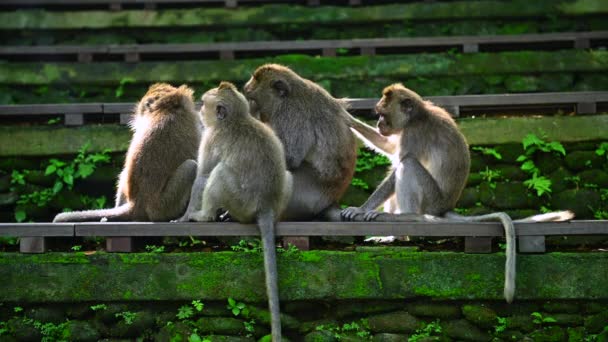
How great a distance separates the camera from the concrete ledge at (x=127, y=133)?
7777 mm

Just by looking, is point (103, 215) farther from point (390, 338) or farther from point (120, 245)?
point (390, 338)

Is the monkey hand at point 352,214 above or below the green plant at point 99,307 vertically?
above

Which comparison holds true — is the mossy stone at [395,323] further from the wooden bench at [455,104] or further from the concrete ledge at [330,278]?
the wooden bench at [455,104]

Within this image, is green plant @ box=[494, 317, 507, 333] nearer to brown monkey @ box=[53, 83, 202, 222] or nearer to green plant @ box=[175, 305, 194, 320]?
green plant @ box=[175, 305, 194, 320]

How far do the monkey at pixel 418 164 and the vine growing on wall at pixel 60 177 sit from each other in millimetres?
2747

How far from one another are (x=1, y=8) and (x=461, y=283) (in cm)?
808

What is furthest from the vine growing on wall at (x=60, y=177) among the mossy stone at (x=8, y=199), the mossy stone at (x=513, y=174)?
the mossy stone at (x=513, y=174)

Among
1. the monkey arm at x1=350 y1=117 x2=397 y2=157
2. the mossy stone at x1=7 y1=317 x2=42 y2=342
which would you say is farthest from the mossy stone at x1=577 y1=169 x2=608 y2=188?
A: the mossy stone at x1=7 y1=317 x2=42 y2=342

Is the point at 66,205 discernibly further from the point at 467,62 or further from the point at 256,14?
the point at 467,62

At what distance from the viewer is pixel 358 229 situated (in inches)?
218

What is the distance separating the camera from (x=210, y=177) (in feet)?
17.9

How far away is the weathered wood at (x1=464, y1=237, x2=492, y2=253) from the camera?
18.4ft

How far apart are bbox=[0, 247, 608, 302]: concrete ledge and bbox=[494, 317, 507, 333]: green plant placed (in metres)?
0.15

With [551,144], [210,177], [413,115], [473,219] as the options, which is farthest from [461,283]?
[551,144]
